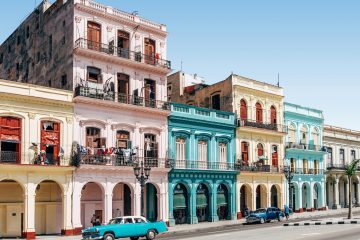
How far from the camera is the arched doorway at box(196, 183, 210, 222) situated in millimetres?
44031

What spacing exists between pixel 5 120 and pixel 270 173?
27304 mm

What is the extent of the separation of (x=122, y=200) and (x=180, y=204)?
510cm

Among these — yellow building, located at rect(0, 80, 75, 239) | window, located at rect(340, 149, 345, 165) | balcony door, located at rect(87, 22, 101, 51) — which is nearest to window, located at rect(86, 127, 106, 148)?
yellow building, located at rect(0, 80, 75, 239)

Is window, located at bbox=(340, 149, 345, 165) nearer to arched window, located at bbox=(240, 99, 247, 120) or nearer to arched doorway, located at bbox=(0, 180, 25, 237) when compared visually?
arched window, located at bbox=(240, 99, 247, 120)

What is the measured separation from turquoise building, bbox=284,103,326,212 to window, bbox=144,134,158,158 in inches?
739

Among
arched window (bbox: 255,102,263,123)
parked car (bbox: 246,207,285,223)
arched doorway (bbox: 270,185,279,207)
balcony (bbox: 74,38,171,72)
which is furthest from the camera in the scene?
arched doorway (bbox: 270,185,279,207)

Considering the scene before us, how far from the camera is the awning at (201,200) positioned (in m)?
43.9

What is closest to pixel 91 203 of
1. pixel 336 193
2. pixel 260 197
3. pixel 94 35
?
pixel 94 35

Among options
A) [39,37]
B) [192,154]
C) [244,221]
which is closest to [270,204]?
[244,221]

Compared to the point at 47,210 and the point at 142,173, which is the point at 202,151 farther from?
the point at 47,210

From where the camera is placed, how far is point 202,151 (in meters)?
44.6

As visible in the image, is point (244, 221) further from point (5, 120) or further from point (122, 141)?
point (5, 120)

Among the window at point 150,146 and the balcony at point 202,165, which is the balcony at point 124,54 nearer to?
the window at point 150,146

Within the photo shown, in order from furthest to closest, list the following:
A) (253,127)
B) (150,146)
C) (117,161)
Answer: (253,127) → (150,146) → (117,161)
